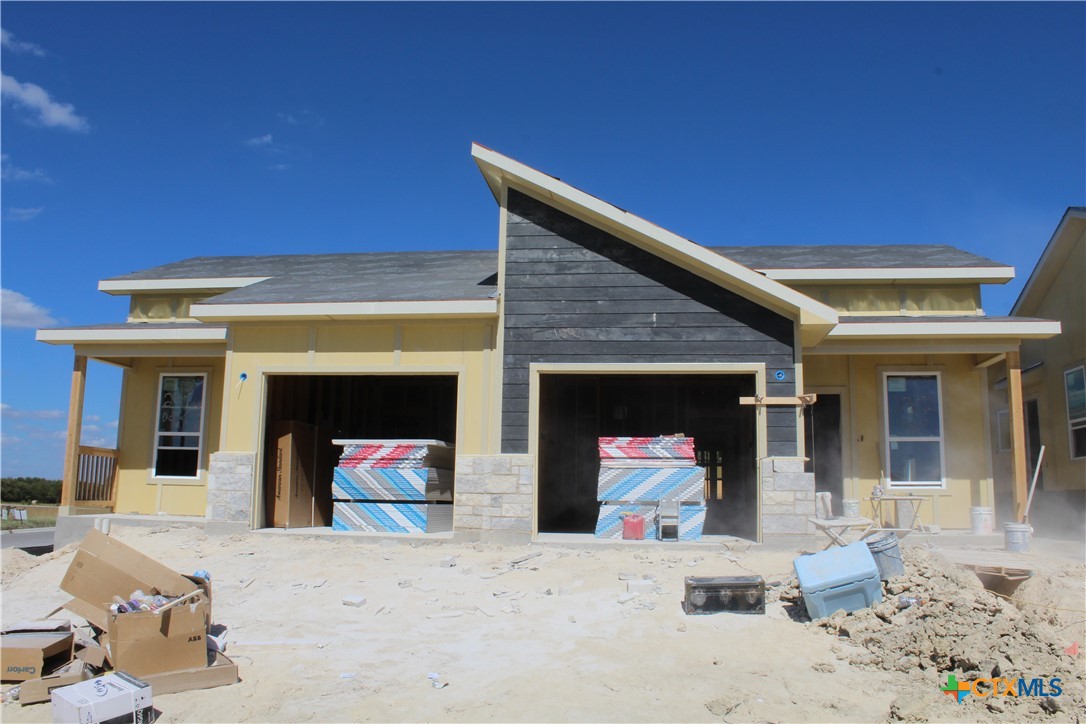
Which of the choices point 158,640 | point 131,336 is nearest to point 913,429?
point 158,640

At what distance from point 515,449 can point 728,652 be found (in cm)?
526

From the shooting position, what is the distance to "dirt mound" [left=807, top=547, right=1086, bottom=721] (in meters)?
6.14

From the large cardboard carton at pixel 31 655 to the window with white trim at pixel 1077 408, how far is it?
608 inches

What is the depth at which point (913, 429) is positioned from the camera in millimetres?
14117

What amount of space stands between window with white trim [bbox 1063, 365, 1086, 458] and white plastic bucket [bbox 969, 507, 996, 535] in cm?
325

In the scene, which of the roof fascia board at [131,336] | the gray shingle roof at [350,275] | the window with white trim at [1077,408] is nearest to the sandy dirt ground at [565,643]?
the gray shingle roof at [350,275]

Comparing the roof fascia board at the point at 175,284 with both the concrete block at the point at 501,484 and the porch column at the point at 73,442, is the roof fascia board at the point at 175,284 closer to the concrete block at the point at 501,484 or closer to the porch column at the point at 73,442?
the porch column at the point at 73,442

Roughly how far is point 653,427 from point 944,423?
5.42 metres

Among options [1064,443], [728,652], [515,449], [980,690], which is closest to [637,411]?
[515,449]

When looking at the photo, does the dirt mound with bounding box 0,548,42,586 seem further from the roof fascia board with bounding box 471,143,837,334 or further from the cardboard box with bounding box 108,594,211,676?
the roof fascia board with bounding box 471,143,837,334

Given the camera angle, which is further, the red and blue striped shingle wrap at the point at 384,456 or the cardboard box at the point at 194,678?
the red and blue striped shingle wrap at the point at 384,456

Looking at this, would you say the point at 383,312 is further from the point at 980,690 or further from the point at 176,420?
the point at 980,690

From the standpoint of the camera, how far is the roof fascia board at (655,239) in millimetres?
11594

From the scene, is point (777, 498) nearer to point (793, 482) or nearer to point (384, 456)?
point (793, 482)
